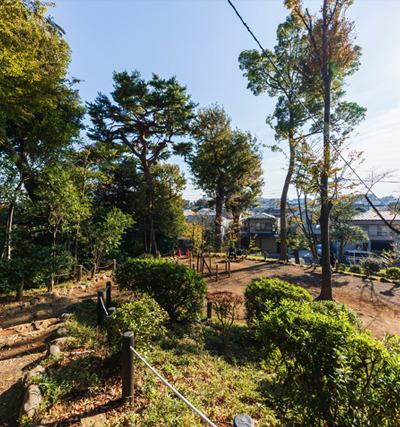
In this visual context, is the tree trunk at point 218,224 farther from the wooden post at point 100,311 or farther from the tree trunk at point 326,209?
the wooden post at point 100,311

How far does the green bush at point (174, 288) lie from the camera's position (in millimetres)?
5398

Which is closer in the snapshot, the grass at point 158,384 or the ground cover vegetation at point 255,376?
the ground cover vegetation at point 255,376

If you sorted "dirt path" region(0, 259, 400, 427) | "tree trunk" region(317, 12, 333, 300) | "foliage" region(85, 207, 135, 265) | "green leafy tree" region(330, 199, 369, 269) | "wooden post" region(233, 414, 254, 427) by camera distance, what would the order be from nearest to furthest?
"wooden post" region(233, 414, 254, 427) → "dirt path" region(0, 259, 400, 427) → "tree trunk" region(317, 12, 333, 300) → "foliage" region(85, 207, 135, 265) → "green leafy tree" region(330, 199, 369, 269)

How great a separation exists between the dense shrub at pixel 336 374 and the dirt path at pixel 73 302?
3.15 metres

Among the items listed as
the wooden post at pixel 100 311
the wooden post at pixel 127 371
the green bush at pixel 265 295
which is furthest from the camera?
the green bush at pixel 265 295

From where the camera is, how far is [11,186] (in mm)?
8383

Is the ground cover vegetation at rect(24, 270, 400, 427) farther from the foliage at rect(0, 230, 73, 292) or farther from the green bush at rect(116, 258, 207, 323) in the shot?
the foliage at rect(0, 230, 73, 292)

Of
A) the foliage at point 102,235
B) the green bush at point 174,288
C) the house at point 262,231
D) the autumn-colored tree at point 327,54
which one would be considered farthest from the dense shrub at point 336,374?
the house at point 262,231

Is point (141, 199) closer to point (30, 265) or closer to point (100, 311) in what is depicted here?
point (30, 265)

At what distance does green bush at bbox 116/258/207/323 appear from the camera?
5398mm

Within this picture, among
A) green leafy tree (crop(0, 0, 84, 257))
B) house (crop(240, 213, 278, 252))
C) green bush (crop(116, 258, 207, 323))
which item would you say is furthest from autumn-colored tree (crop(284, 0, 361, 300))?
house (crop(240, 213, 278, 252))

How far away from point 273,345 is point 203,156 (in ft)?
60.1

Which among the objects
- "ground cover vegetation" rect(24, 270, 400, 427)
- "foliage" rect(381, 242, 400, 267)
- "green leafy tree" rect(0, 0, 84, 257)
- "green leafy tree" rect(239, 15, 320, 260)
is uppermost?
"green leafy tree" rect(239, 15, 320, 260)

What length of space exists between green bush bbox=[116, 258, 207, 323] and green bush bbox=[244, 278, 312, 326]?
128cm
